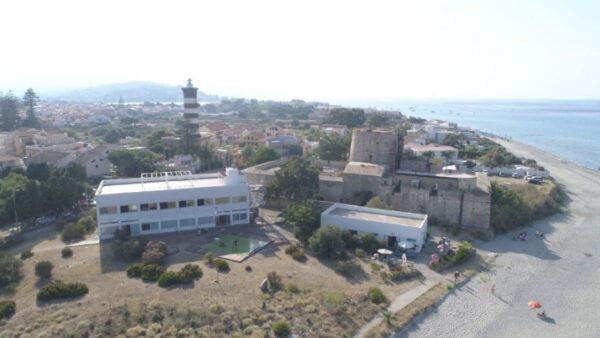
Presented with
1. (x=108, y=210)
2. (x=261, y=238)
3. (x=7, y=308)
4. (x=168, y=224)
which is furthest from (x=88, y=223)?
(x=261, y=238)

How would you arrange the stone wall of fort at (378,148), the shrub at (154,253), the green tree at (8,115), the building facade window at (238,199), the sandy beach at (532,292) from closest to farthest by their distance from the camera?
1. the sandy beach at (532,292)
2. the shrub at (154,253)
3. the building facade window at (238,199)
4. the stone wall of fort at (378,148)
5. the green tree at (8,115)

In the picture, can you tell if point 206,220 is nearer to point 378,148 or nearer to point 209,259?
point 209,259

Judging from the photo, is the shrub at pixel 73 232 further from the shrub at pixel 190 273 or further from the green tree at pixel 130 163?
the green tree at pixel 130 163

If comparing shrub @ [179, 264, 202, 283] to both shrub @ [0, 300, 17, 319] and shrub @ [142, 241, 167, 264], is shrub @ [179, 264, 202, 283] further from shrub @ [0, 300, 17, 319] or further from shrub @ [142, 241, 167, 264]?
shrub @ [0, 300, 17, 319]

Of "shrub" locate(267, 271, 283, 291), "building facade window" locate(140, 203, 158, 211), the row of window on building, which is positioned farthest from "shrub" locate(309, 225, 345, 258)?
"building facade window" locate(140, 203, 158, 211)

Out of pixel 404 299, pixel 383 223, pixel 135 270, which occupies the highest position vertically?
pixel 383 223

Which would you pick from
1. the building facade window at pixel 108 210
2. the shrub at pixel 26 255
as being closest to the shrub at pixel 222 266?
the building facade window at pixel 108 210

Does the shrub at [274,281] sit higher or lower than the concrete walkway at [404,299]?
higher
